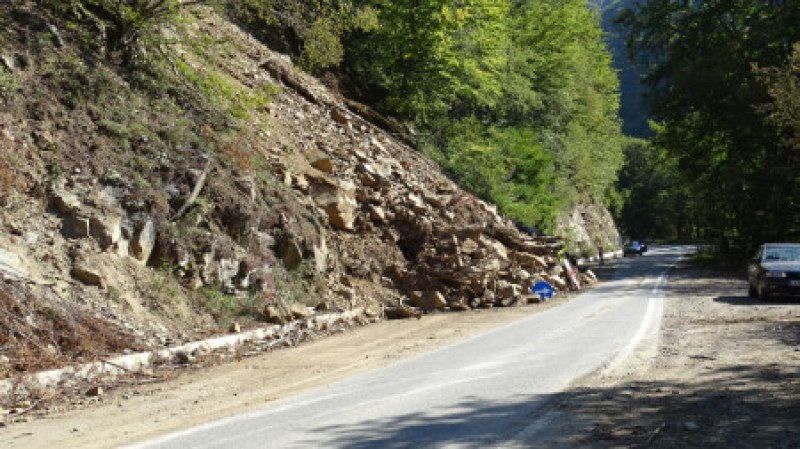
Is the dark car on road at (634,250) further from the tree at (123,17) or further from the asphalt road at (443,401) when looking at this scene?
the tree at (123,17)

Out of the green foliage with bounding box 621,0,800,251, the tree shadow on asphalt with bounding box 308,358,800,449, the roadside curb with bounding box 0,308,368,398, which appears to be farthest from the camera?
the green foliage with bounding box 621,0,800,251

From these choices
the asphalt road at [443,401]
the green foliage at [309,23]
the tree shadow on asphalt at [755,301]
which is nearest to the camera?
the asphalt road at [443,401]

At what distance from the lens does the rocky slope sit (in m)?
10.2

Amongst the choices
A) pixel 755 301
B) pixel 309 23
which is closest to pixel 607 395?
pixel 755 301

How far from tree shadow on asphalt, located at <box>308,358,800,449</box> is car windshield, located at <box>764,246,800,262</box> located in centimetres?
1285

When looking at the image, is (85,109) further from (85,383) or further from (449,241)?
(449,241)

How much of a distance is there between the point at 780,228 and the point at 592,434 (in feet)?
106

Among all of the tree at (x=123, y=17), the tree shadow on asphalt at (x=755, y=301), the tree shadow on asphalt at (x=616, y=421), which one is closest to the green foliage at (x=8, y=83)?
the tree at (x=123, y=17)

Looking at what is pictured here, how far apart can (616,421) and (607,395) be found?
3.55 feet

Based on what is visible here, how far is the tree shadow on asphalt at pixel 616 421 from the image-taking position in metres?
5.59

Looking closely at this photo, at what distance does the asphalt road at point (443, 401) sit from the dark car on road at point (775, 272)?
6.92 metres

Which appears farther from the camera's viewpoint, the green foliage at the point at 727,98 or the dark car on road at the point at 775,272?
the green foliage at the point at 727,98

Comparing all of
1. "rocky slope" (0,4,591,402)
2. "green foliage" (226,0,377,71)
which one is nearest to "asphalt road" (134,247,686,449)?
"rocky slope" (0,4,591,402)

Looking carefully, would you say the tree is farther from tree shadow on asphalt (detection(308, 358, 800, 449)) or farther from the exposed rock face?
the exposed rock face
